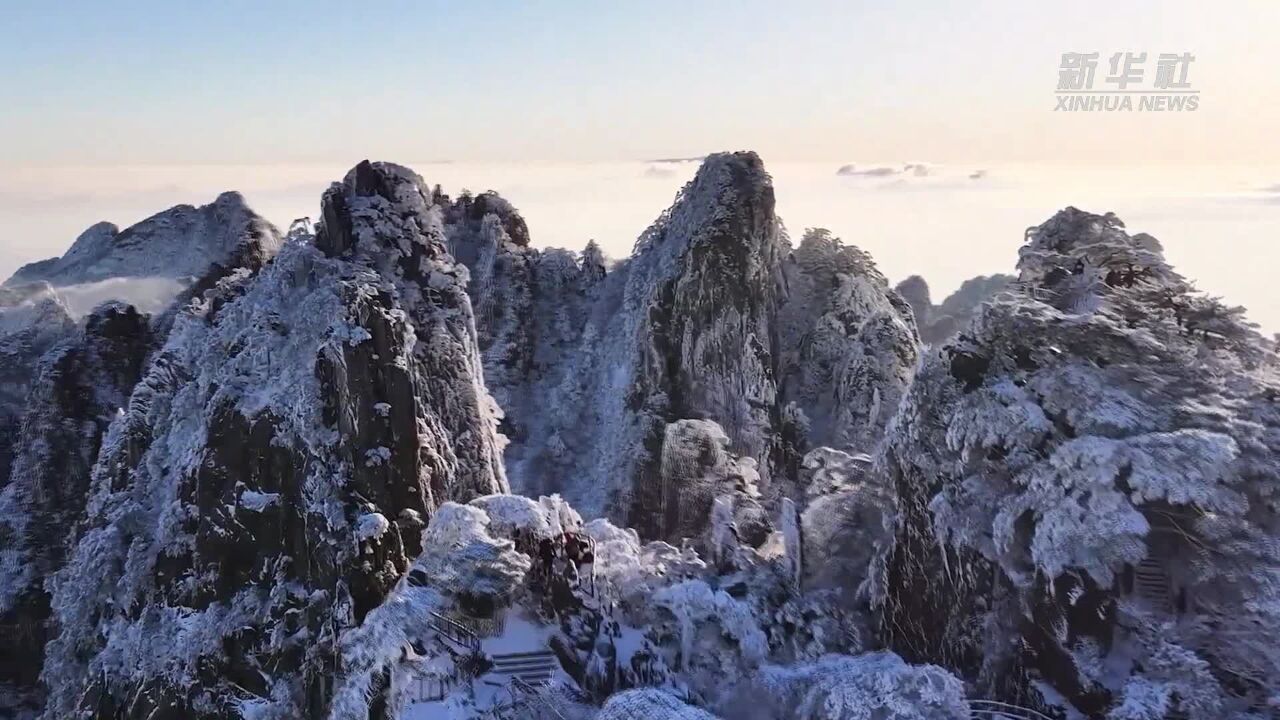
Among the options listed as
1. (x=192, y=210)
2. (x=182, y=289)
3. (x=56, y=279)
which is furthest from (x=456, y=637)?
(x=56, y=279)

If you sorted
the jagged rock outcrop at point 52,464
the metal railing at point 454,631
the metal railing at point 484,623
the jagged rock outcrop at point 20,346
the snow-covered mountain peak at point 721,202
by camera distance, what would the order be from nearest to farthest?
the metal railing at point 454,631
the metal railing at point 484,623
the jagged rock outcrop at point 52,464
the snow-covered mountain peak at point 721,202
the jagged rock outcrop at point 20,346

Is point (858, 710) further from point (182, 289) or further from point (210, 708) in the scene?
point (182, 289)

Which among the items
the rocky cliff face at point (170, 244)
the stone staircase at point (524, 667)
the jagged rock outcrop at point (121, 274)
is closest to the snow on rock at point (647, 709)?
the stone staircase at point (524, 667)

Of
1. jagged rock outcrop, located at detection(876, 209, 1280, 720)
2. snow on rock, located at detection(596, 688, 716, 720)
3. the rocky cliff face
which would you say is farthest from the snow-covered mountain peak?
snow on rock, located at detection(596, 688, 716, 720)

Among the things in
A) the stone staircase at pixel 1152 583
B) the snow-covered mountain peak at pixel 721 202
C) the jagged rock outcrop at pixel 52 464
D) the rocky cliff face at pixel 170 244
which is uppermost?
the snow-covered mountain peak at pixel 721 202

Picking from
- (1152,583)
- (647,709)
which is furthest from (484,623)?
(1152,583)

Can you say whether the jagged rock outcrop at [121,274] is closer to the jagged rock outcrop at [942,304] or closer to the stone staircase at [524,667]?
the stone staircase at [524,667]
